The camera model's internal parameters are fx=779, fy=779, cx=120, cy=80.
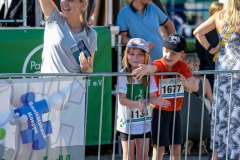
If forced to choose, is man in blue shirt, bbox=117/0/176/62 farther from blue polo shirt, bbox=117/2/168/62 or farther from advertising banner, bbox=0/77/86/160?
advertising banner, bbox=0/77/86/160

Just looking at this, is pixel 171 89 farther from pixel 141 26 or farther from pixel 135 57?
pixel 141 26

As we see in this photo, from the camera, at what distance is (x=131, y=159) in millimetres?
7340

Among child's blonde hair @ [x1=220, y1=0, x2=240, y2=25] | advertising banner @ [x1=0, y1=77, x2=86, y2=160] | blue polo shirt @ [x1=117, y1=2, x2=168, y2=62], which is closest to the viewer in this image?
advertising banner @ [x1=0, y1=77, x2=86, y2=160]

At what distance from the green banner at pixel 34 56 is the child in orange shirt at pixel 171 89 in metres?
1.68

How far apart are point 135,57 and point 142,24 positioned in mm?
2083

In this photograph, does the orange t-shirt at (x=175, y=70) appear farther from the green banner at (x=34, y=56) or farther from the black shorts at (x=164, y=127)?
the green banner at (x=34, y=56)

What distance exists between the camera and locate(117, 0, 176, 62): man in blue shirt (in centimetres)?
905

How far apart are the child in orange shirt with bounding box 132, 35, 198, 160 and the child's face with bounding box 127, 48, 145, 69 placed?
138 millimetres

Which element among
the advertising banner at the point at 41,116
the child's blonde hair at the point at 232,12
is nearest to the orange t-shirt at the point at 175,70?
Result: the advertising banner at the point at 41,116

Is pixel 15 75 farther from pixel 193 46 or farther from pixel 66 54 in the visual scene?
pixel 193 46

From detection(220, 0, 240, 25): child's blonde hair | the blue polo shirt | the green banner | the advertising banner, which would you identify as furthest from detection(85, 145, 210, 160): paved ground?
the advertising banner

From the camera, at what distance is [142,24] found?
907 cm

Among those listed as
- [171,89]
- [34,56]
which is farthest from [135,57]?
[34,56]

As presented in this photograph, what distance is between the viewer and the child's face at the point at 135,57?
7.03m
